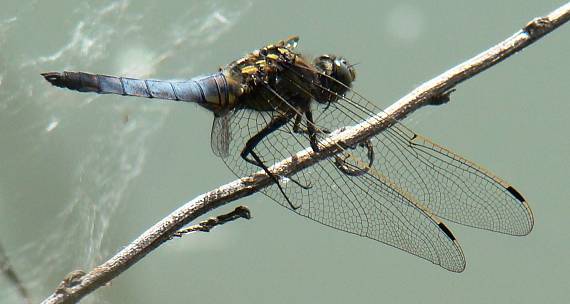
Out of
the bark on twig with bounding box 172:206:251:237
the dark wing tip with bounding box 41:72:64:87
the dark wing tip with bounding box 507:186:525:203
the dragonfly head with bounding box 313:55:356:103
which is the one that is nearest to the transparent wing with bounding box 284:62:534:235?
the dark wing tip with bounding box 507:186:525:203

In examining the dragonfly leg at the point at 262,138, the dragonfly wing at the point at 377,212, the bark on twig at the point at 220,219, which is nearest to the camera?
the bark on twig at the point at 220,219

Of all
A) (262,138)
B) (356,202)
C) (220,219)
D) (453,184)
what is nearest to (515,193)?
(453,184)

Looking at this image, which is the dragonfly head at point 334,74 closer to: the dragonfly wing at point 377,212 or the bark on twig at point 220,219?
the dragonfly wing at point 377,212

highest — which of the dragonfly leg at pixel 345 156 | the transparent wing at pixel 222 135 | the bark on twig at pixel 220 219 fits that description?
the transparent wing at pixel 222 135

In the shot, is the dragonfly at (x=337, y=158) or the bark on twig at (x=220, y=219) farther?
the dragonfly at (x=337, y=158)

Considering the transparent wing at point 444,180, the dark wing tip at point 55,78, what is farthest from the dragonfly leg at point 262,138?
the dark wing tip at point 55,78

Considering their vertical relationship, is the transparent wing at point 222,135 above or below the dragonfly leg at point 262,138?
above

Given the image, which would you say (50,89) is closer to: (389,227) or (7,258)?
(7,258)
